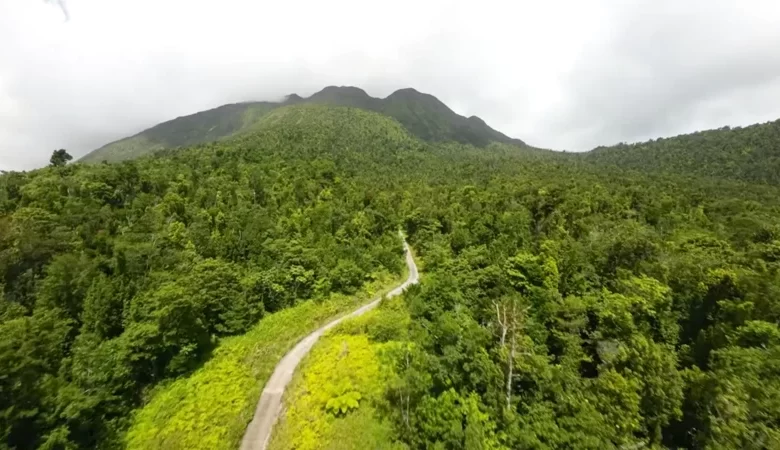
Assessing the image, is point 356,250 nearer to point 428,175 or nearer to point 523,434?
point 523,434

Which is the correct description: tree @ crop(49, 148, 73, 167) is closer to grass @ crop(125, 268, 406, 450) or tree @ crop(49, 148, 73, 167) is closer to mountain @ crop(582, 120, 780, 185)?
grass @ crop(125, 268, 406, 450)

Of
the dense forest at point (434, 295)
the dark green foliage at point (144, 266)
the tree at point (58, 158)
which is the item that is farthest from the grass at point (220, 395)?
the tree at point (58, 158)

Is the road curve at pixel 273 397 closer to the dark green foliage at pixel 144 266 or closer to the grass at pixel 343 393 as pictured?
the grass at pixel 343 393

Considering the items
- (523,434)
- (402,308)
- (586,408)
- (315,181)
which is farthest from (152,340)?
(315,181)

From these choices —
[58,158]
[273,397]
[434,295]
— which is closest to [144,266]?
[273,397]

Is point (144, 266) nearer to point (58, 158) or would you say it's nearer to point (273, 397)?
point (273, 397)

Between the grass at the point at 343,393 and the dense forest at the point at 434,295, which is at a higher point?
the dense forest at the point at 434,295

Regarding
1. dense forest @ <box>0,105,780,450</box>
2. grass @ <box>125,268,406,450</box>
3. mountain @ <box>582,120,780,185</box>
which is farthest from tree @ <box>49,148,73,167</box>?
mountain @ <box>582,120,780,185</box>
